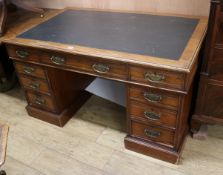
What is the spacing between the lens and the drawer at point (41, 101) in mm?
1702

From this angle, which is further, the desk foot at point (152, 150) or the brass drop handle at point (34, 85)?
the brass drop handle at point (34, 85)

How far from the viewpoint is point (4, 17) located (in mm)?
1627

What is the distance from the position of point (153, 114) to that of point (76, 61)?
500 mm

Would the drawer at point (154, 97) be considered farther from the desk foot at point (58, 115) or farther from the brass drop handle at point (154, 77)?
the desk foot at point (58, 115)

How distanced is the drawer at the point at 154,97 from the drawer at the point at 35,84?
623 mm

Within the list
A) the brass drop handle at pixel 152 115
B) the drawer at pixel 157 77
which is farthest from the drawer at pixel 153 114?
the drawer at pixel 157 77

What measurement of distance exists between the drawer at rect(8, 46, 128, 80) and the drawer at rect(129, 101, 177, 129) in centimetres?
21

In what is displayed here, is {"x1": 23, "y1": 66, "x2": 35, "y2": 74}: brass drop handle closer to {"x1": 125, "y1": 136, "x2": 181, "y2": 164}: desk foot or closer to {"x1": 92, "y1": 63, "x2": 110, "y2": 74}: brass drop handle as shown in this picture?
{"x1": 92, "y1": 63, "x2": 110, "y2": 74}: brass drop handle

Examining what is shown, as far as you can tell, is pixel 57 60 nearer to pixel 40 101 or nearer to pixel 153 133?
pixel 40 101

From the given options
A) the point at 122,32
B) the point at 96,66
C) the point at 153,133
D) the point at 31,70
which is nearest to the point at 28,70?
the point at 31,70

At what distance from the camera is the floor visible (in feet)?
4.73

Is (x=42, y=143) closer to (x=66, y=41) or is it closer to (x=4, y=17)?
(x=66, y=41)

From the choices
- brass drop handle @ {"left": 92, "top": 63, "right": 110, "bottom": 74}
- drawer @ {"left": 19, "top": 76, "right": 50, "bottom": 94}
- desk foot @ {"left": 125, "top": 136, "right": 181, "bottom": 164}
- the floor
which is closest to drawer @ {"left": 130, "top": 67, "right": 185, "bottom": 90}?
brass drop handle @ {"left": 92, "top": 63, "right": 110, "bottom": 74}

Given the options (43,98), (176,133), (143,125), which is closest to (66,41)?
(43,98)
